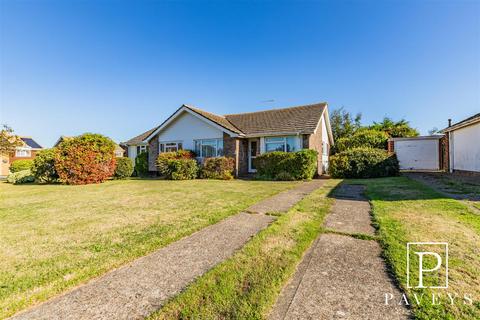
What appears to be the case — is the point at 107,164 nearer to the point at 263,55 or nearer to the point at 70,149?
the point at 70,149

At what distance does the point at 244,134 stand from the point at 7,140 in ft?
55.4

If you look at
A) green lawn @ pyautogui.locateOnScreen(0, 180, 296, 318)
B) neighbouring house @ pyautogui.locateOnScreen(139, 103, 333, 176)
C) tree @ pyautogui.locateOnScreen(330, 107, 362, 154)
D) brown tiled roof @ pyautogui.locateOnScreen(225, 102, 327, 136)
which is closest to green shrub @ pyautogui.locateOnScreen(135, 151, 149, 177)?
neighbouring house @ pyautogui.locateOnScreen(139, 103, 333, 176)

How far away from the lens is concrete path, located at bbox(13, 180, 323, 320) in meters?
1.98

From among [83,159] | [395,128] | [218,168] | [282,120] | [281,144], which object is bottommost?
[218,168]

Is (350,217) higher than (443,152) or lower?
lower

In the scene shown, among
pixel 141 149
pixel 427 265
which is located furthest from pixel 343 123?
pixel 427 265

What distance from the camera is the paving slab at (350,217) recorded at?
162 inches

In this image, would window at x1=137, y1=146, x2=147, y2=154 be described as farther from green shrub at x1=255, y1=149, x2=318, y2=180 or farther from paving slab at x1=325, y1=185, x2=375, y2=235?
paving slab at x1=325, y1=185, x2=375, y2=235

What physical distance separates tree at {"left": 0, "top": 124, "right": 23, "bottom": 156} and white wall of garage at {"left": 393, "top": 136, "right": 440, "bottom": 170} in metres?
30.7

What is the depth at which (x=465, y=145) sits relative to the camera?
547 inches

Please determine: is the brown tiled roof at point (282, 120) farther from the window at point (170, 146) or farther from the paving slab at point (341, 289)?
the paving slab at point (341, 289)

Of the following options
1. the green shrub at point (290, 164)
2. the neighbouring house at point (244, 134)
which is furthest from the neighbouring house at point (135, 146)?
the green shrub at point (290, 164)

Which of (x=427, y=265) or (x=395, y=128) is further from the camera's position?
(x=395, y=128)

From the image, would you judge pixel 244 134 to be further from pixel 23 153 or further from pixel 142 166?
pixel 23 153
